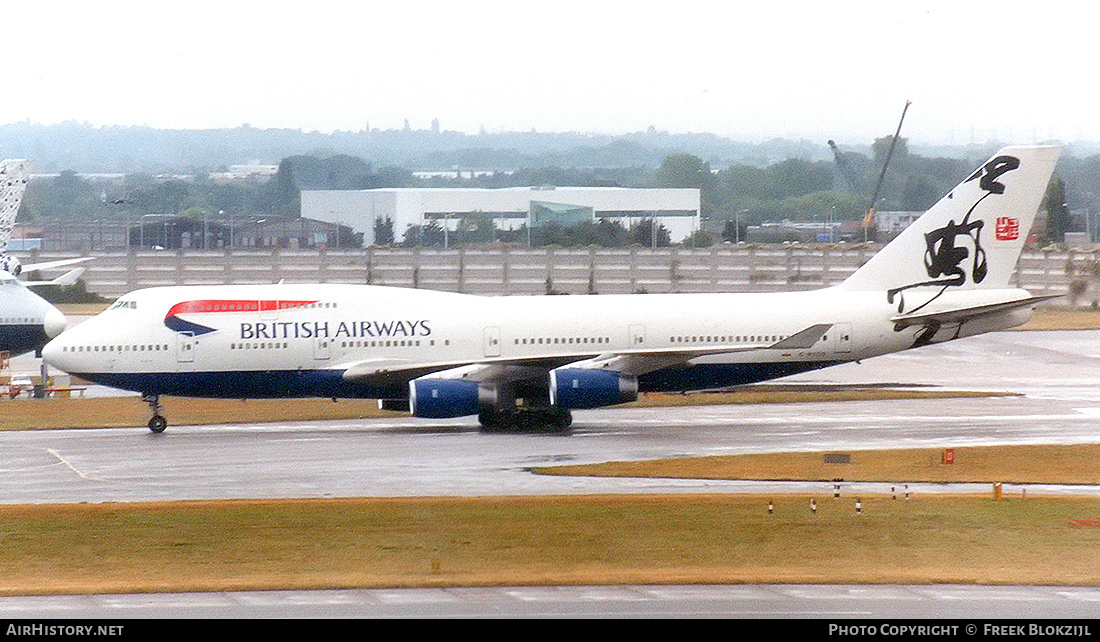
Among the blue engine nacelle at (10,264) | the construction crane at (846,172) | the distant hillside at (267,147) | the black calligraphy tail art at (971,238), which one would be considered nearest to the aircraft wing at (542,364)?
the black calligraphy tail art at (971,238)

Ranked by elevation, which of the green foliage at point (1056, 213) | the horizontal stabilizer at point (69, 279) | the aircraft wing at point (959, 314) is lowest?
the aircraft wing at point (959, 314)

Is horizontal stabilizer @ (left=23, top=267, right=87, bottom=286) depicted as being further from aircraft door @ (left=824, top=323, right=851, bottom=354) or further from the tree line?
aircraft door @ (left=824, top=323, right=851, bottom=354)

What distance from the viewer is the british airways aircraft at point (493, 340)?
102ft

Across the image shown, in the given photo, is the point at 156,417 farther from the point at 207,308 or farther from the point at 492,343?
the point at 492,343

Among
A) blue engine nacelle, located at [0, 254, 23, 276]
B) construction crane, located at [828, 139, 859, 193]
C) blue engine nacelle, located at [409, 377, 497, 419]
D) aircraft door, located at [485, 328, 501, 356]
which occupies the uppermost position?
construction crane, located at [828, 139, 859, 193]

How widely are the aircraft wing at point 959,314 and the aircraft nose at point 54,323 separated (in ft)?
90.7

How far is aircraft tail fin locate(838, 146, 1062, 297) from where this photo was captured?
3372 centimetres

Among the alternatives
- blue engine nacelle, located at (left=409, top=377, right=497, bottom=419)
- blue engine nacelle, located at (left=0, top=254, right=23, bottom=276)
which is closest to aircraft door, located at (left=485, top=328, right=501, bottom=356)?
blue engine nacelle, located at (left=409, top=377, right=497, bottom=419)

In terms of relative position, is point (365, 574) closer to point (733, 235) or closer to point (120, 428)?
point (120, 428)

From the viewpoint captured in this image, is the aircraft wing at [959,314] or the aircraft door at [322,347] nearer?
the aircraft door at [322,347]

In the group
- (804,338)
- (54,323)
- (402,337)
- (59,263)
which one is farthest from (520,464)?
(59,263)

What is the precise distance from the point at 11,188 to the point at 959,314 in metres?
33.7

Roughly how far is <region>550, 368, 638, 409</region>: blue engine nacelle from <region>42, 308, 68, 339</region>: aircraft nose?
70.3 ft

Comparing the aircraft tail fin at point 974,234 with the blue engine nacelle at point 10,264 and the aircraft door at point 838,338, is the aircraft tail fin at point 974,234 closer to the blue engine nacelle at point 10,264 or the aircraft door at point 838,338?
the aircraft door at point 838,338
